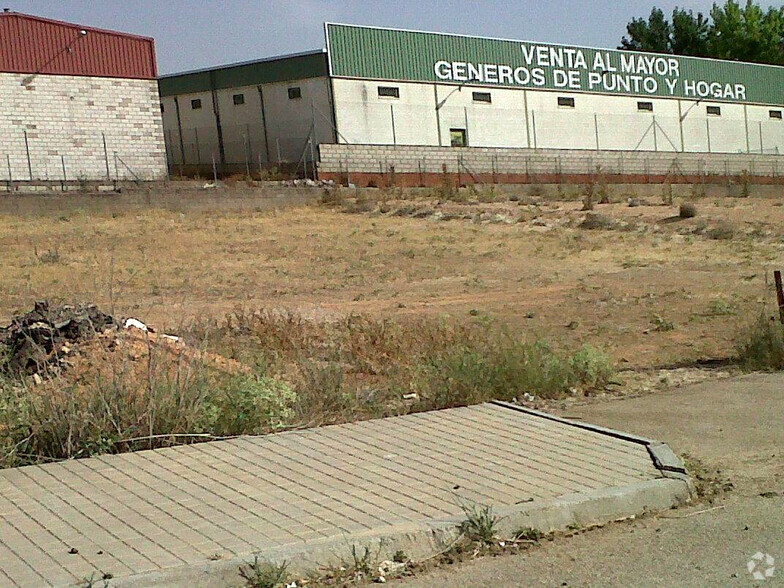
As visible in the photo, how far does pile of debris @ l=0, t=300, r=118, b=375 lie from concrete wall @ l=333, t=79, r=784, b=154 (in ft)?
123

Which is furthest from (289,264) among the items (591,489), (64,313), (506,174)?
(506,174)

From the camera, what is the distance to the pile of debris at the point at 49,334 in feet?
33.5

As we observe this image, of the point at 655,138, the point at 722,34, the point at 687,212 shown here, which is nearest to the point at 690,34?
the point at 722,34

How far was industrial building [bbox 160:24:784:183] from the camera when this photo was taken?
161 feet

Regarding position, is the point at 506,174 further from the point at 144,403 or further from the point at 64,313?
the point at 144,403

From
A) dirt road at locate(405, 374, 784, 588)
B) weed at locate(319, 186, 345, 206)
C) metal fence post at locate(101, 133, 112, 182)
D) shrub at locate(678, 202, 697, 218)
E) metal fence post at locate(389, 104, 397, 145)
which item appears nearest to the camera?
dirt road at locate(405, 374, 784, 588)

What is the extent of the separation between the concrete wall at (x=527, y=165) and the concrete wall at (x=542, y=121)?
1.36 m

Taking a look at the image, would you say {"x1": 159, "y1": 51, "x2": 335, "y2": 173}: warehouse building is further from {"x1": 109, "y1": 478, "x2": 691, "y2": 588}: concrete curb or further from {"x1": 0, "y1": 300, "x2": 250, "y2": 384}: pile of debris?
{"x1": 109, "y1": 478, "x2": 691, "y2": 588}: concrete curb

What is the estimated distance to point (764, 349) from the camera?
39.9 feet

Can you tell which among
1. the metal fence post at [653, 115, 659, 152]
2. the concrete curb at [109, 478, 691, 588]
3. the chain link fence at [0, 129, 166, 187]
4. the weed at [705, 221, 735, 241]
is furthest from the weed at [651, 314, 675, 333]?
the metal fence post at [653, 115, 659, 152]

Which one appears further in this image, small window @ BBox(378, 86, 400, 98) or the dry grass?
small window @ BBox(378, 86, 400, 98)

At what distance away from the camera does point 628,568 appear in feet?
19.2

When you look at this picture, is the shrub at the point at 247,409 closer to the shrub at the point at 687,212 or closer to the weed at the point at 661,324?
the weed at the point at 661,324

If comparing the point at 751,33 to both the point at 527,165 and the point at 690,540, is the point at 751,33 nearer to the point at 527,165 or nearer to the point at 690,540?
the point at 527,165
